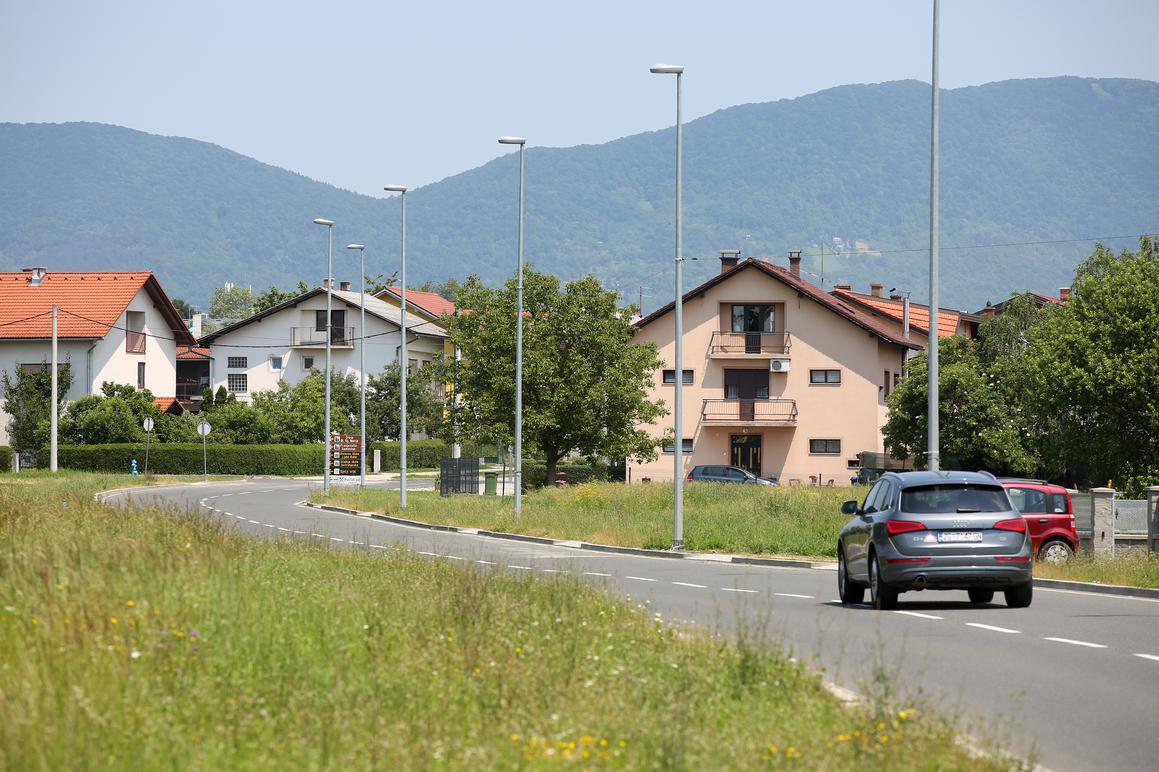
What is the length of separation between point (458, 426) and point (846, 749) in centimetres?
5505

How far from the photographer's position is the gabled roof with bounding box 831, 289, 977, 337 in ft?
277

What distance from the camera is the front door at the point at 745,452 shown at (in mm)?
77188

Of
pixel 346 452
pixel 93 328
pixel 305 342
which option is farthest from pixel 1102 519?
pixel 305 342

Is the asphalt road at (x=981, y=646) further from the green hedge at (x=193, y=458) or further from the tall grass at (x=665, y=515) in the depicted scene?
the green hedge at (x=193, y=458)

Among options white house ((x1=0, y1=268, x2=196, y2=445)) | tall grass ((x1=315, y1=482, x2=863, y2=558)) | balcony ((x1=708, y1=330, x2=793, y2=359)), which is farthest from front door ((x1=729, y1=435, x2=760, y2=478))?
white house ((x1=0, y1=268, x2=196, y2=445))

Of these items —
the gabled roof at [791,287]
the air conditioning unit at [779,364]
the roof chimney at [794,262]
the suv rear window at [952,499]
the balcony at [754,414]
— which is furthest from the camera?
the roof chimney at [794,262]

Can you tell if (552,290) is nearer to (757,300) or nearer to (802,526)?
(757,300)

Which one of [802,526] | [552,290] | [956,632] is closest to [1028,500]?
[802,526]

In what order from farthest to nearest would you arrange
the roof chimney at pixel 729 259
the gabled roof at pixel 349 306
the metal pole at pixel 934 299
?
the gabled roof at pixel 349 306
the roof chimney at pixel 729 259
the metal pole at pixel 934 299

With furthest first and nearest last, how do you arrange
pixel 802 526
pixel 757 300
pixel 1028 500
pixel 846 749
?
pixel 757 300, pixel 802 526, pixel 1028 500, pixel 846 749

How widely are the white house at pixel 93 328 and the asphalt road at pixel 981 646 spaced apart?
201ft

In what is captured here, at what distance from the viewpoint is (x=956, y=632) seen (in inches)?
640

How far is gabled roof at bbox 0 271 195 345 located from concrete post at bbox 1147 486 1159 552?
64999mm

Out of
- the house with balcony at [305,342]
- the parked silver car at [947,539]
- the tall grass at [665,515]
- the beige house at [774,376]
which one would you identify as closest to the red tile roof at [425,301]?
the house with balcony at [305,342]
